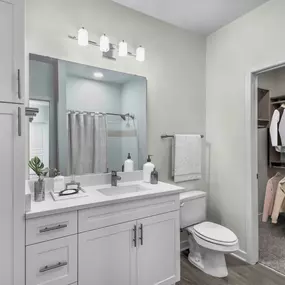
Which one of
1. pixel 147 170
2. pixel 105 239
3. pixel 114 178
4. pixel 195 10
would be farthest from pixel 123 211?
pixel 195 10

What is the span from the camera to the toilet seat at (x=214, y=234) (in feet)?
6.39

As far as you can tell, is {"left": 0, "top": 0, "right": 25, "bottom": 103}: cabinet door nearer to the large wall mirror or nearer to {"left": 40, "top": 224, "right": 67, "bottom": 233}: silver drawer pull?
the large wall mirror

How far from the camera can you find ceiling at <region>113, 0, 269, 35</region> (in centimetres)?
211

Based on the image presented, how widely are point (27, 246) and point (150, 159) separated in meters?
1.34

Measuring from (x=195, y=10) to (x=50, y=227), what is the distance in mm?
2371

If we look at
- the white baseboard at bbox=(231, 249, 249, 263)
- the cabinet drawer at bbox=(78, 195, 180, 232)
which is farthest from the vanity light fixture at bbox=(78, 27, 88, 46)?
the white baseboard at bbox=(231, 249, 249, 263)

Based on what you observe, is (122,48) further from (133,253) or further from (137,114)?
(133,253)

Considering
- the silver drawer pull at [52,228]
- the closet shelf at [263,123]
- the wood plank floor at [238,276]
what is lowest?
the wood plank floor at [238,276]

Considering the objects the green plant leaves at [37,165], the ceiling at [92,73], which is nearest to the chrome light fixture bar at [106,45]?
the ceiling at [92,73]

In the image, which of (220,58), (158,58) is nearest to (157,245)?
(158,58)

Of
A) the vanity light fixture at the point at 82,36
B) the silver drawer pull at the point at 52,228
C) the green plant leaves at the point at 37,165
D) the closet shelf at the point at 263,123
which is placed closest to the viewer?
the silver drawer pull at the point at 52,228

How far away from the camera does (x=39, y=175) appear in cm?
156

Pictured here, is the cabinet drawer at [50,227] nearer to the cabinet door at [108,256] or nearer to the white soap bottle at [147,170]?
the cabinet door at [108,256]

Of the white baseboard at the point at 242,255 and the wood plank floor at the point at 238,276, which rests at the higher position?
the white baseboard at the point at 242,255
